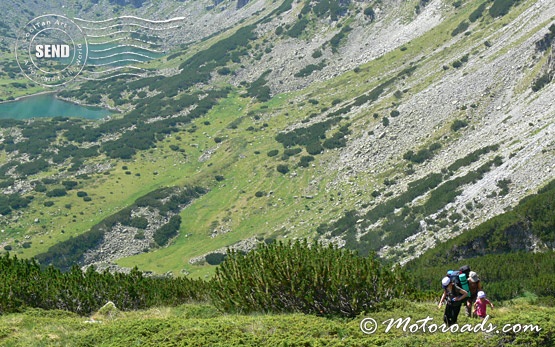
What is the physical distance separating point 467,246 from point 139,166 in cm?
8090

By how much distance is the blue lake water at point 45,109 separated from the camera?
569 feet

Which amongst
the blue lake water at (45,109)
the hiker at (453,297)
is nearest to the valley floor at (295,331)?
the hiker at (453,297)

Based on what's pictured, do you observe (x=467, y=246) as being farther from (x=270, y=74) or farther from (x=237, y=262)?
(x=270, y=74)

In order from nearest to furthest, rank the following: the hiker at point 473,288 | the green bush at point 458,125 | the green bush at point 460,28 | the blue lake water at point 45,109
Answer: the hiker at point 473,288 → the green bush at point 458,125 → the green bush at point 460,28 → the blue lake water at point 45,109

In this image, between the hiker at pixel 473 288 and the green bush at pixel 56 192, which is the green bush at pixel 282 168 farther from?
the hiker at pixel 473 288

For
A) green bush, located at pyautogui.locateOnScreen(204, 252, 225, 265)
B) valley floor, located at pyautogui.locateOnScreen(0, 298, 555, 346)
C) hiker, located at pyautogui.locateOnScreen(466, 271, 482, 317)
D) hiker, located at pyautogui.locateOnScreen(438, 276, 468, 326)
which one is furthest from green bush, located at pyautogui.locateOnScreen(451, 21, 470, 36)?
hiker, located at pyautogui.locateOnScreen(438, 276, 468, 326)

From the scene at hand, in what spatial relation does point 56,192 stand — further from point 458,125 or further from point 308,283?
point 308,283

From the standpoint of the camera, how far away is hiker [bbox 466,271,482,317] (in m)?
17.9

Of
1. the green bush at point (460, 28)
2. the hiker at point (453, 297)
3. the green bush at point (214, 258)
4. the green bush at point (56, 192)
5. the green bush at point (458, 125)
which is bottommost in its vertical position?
the green bush at point (214, 258)

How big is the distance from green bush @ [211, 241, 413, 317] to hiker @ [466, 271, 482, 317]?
4.45 m

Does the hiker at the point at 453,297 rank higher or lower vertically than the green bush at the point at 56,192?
lower

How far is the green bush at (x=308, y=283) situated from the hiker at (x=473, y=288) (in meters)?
4.45

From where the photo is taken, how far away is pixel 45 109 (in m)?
183

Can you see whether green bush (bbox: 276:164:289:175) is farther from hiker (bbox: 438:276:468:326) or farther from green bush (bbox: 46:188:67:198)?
hiker (bbox: 438:276:468:326)
